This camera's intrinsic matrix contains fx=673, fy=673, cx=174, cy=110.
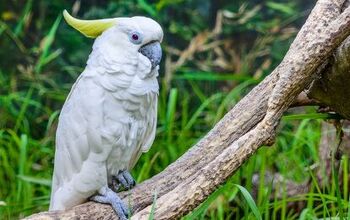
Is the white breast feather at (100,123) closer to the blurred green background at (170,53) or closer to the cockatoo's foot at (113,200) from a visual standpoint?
the cockatoo's foot at (113,200)

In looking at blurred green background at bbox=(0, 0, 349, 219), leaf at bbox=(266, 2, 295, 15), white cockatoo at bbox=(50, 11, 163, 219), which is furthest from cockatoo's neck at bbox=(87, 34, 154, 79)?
leaf at bbox=(266, 2, 295, 15)

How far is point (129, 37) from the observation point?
1.42 meters

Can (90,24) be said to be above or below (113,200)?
above

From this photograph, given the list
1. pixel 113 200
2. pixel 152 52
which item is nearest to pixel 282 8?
pixel 152 52

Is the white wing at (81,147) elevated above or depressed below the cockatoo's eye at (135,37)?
below

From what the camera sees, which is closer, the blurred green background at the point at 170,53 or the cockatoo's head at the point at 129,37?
the cockatoo's head at the point at 129,37

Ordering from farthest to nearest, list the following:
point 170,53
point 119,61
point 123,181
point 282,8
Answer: point 282,8
point 170,53
point 123,181
point 119,61

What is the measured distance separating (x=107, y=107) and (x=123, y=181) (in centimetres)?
20

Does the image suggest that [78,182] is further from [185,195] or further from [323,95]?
[323,95]

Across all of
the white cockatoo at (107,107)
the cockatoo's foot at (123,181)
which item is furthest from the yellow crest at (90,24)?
the cockatoo's foot at (123,181)

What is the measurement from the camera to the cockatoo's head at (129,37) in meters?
1.41

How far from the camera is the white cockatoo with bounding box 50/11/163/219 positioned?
1412mm

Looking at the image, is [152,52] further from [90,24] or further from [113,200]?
[113,200]

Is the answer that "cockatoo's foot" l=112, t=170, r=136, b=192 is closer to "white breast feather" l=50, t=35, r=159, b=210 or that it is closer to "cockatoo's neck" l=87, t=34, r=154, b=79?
"white breast feather" l=50, t=35, r=159, b=210
